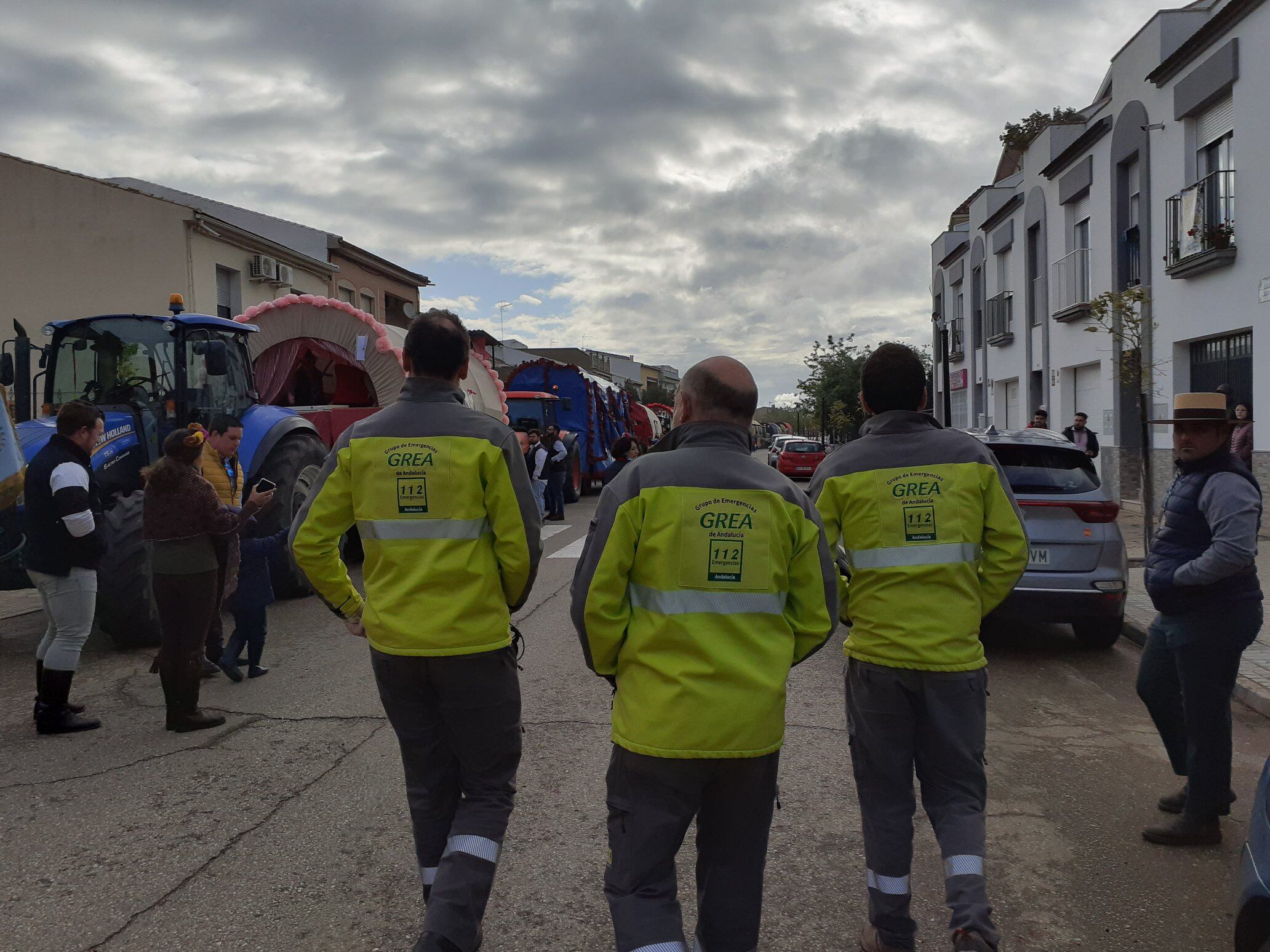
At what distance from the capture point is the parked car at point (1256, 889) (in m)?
2.47

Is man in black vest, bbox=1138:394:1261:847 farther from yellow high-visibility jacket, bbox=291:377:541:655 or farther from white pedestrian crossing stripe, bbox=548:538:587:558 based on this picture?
A: white pedestrian crossing stripe, bbox=548:538:587:558

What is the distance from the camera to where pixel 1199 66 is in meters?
14.7

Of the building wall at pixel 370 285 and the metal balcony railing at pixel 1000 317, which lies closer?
the metal balcony railing at pixel 1000 317

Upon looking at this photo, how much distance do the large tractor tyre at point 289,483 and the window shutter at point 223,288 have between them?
1438 cm

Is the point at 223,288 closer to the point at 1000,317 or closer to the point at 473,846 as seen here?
the point at 1000,317

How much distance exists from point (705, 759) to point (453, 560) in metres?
1.04

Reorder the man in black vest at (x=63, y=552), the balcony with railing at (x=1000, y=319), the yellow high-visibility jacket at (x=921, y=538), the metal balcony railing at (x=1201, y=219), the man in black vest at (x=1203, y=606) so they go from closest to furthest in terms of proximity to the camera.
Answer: the yellow high-visibility jacket at (x=921, y=538), the man in black vest at (x=1203, y=606), the man in black vest at (x=63, y=552), the metal balcony railing at (x=1201, y=219), the balcony with railing at (x=1000, y=319)

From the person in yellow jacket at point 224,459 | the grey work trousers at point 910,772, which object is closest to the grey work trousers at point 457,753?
the grey work trousers at point 910,772

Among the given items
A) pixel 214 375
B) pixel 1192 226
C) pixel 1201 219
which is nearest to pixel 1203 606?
pixel 214 375

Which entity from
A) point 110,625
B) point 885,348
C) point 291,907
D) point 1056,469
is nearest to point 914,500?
point 885,348

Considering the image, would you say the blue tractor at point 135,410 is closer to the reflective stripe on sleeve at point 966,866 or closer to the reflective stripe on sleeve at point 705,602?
the reflective stripe on sleeve at point 705,602

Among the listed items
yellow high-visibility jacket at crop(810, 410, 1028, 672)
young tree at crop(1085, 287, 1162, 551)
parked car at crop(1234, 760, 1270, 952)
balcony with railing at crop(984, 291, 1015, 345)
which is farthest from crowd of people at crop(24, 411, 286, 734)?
balcony with railing at crop(984, 291, 1015, 345)

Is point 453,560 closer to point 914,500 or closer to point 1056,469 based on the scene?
point 914,500

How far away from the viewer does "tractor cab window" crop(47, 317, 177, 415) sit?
8680 mm
